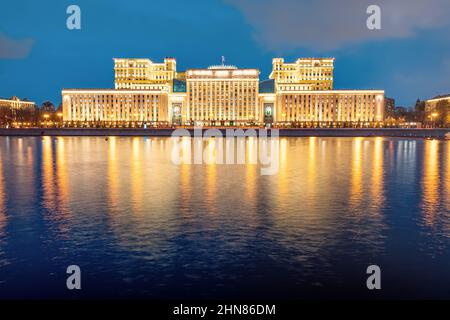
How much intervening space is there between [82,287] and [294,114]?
138m

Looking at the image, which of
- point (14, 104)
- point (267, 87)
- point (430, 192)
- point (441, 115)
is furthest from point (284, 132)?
point (14, 104)

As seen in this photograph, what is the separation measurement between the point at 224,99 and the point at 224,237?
13792 cm

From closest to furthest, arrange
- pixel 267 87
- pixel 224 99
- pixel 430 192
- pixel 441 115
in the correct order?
1. pixel 430 192
2. pixel 441 115
3. pixel 224 99
4. pixel 267 87

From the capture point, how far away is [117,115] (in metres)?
142

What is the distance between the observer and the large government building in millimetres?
141875

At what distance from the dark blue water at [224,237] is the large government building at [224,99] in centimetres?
11996

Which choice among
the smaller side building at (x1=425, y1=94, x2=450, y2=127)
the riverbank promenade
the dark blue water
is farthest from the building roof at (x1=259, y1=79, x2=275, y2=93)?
the dark blue water

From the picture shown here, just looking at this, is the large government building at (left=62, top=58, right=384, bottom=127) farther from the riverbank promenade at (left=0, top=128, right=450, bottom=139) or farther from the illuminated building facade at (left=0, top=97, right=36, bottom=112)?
the riverbank promenade at (left=0, top=128, right=450, bottom=139)

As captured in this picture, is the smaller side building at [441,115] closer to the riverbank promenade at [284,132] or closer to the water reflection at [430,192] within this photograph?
the riverbank promenade at [284,132]

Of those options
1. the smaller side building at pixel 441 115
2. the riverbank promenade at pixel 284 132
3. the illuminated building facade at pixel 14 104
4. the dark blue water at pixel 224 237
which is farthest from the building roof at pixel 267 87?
the dark blue water at pixel 224 237

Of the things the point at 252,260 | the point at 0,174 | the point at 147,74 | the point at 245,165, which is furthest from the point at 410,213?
the point at 147,74

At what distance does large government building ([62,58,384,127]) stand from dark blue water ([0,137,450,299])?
120 meters

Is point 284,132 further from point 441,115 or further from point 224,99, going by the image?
point 441,115

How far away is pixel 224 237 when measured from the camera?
1119cm
